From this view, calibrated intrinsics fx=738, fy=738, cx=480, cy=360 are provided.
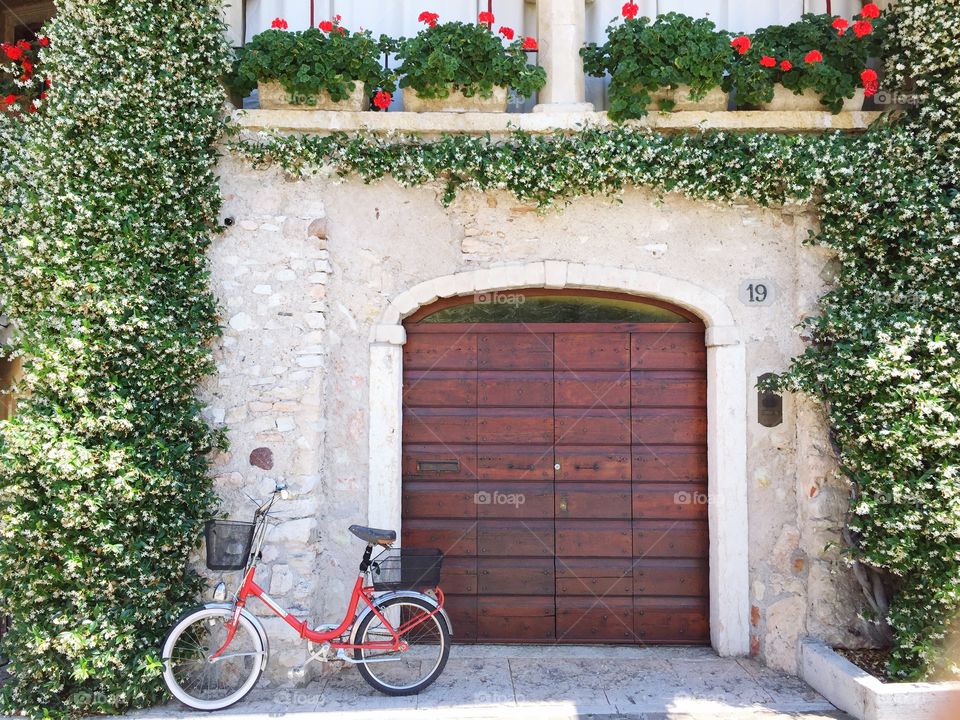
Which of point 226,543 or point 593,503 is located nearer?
point 226,543

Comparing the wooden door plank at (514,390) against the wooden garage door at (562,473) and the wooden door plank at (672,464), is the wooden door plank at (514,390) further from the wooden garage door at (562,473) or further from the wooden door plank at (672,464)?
the wooden door plank at (672,464)

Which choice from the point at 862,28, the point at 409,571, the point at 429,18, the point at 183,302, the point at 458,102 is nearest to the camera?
the point at 409,571

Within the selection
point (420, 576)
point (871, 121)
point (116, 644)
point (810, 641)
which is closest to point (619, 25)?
point (871, 121)

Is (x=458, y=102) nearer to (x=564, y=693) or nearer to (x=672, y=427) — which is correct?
(x=672, y=427)

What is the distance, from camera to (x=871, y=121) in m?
4.75

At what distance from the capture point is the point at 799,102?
4766 mm

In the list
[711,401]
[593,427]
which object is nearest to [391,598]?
[593,427]

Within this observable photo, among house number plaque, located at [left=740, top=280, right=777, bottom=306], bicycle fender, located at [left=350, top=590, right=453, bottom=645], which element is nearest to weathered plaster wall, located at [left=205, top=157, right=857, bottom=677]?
house number plaque, located at [left=740, top=280, right=777, bottom=306]

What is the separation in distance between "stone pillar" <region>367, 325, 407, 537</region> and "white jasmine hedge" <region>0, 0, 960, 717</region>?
985 millimetres

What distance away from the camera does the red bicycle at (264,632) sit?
13.6 feet

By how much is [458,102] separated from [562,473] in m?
2.55

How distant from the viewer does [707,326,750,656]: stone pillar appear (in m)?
4.74

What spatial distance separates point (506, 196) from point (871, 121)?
2.39 m

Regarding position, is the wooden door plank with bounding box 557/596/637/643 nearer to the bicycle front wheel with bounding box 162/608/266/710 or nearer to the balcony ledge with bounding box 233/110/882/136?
the bicycle front wheel with bounding box 162/608/266/710
